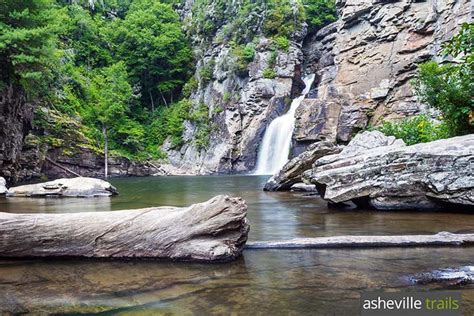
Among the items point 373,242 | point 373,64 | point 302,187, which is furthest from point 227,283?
point 373,64

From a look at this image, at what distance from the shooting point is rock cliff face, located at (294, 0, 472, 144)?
91.8ft

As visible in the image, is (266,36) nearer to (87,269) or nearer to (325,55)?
(325,55)

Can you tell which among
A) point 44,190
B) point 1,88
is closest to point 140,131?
point 1,88

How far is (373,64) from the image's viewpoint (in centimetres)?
3047

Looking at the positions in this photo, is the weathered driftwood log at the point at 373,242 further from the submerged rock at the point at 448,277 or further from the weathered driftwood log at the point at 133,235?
the submerged rock at the point at 448,277

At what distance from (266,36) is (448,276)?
38911 millimetres

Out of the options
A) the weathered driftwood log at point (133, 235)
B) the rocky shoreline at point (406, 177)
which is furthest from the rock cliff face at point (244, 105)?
the weathered driftwood log at point (133, 235)

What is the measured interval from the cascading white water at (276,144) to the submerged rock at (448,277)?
27.9 meters

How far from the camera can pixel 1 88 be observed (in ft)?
66.7

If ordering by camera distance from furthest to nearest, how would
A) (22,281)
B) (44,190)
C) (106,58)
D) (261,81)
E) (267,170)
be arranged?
1. (106,58)
2. (261,81)
3. (267,170)
4. (44,190)
5. (22,281)

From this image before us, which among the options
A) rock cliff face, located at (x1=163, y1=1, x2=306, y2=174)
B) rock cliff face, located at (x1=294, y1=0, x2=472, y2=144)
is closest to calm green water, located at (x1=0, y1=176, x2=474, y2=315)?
rock cliff face, located at (x1=294, y1=0, x2=472, y2=144)

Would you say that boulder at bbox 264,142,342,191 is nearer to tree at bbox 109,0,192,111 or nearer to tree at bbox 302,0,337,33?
tree at bbox 302,0,337,33

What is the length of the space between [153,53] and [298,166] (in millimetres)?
36560

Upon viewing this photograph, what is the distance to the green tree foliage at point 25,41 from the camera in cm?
1973
